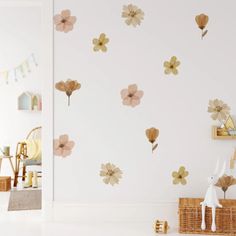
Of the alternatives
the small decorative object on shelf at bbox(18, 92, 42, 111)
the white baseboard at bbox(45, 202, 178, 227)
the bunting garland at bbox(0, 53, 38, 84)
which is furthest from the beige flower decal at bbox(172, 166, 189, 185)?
the bunting garland at bbox(0, 53, 38, 84)

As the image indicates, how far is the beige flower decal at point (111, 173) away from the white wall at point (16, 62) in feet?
8.29

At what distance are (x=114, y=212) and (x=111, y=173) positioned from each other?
0.32 m

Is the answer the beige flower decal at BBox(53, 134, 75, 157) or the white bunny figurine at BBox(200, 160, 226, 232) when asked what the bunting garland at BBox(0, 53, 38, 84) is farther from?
the white bunny figurine at BBox(200, 160, 226, 232)

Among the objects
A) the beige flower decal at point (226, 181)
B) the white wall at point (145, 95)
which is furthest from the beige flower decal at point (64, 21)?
the beige flower decal at point (226, 181)

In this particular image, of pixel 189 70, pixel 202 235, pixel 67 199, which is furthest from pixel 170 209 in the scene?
pixel 189 70

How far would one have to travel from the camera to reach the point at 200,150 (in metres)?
3.91

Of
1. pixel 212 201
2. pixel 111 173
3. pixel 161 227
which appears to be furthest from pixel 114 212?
pixel 212 201

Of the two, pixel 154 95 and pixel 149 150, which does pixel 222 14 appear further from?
pixel 149 150

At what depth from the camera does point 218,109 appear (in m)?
3.88

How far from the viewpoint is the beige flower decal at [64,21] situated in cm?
390

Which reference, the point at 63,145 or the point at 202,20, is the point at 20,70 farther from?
the point at 202,20

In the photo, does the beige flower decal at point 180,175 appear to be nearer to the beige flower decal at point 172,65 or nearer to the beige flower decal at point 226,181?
the beige flower decal at point 226,181

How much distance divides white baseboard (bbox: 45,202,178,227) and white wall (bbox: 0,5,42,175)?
97.7 inches

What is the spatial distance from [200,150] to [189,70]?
664mm
